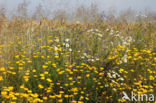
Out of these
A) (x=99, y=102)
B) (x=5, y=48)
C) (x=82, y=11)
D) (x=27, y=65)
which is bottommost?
(x=99, y=102)

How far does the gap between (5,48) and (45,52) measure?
0.73 meters

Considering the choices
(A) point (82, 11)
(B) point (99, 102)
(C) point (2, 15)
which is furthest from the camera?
(A) point (82, 11)

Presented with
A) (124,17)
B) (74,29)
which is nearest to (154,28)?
(124,17)

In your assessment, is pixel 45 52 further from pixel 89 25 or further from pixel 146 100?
pixel 89 25

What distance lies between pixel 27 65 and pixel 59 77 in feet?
1.87

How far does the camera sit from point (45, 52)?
3.55 meters

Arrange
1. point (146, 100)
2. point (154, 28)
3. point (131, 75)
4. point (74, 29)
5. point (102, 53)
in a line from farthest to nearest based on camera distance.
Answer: point (154, 28), point (74, 29), point (102, 53), point (131, 75), point (146, 100)

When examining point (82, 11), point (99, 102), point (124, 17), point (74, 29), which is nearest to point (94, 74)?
point (99, 102)

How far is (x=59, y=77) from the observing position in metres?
3.14

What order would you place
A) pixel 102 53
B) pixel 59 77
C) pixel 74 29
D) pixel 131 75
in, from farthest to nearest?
pixel 74 29, pixel 102 53, pixel 131 75, pixel 59 77

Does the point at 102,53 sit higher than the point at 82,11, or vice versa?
the point at 82,11

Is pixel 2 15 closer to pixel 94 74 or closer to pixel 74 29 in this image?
pixel 74 29

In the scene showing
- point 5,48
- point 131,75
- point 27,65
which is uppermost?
point 5,48

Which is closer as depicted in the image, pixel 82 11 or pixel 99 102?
pixel 99 102
